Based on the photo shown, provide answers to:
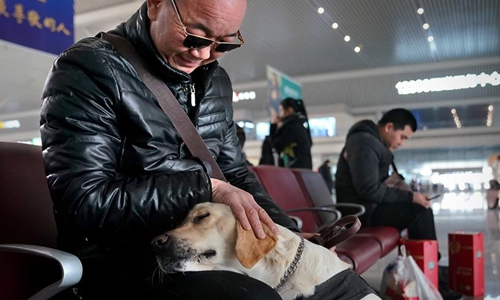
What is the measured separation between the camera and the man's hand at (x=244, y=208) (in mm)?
1296

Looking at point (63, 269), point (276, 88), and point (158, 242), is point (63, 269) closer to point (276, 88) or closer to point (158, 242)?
point (158, 242)

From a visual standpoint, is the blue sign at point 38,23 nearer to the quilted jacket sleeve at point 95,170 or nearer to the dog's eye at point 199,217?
the quilted jacket sleeve at point 95,170

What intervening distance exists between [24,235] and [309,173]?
307cm

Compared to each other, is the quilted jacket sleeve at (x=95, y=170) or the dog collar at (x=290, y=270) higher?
the quilted jacket sleeve at (x=95, y=170)

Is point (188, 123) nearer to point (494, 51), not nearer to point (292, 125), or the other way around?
point (292, 125)

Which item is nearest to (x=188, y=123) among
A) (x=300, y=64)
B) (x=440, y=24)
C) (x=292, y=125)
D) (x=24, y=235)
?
(x=24, y=235)

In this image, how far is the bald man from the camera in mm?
1248

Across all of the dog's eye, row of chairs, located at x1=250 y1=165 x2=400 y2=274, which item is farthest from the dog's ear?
row of chairs, located at x1=250 y1=165 x2=400 y2=274

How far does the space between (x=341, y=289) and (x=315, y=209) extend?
206cm

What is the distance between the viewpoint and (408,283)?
3057 millimetres

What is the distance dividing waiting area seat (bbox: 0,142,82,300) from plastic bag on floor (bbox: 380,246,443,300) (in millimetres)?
2180

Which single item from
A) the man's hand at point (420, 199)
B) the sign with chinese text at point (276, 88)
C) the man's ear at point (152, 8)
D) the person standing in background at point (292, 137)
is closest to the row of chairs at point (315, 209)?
the man's hand at point (420, 199)

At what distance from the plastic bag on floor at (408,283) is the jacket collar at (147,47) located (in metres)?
2.16

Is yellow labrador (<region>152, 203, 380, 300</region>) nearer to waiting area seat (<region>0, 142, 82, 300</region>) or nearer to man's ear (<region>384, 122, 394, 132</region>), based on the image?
waiting area seat (<region>0, 142, 82, 300</region>)
